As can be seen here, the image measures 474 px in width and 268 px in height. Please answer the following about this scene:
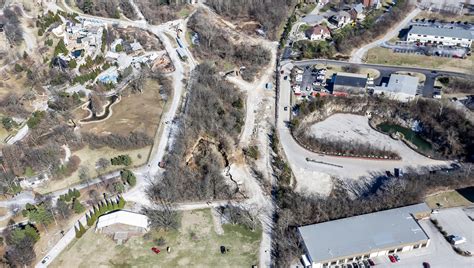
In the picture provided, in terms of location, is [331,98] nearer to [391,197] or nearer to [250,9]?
[391,197]

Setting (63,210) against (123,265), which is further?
(63,210)

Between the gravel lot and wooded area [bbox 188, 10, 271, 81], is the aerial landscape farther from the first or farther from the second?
wooded area [bbox 188, 10, 271, 81]

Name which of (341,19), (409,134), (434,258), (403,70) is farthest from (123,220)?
(341,19)

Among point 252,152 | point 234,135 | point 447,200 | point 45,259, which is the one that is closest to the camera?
point 45,259

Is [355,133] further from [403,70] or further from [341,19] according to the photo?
[341,19]

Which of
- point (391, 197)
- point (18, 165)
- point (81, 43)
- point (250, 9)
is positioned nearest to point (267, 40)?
point (250, 9)

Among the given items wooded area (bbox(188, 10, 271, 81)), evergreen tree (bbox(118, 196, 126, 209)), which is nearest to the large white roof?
evergreen tree (bbox(118, 196, 126, 209))

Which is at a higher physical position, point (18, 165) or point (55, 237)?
point (18, 165)

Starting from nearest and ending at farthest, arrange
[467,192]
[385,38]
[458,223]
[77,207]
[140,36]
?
[458,223]
[77,207]
[467,192]
[140,36]
[385,38]

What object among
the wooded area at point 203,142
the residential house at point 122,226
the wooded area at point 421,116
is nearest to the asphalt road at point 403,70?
the wooded area at point 421,116
